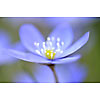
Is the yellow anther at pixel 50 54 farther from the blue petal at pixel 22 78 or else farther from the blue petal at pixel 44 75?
the blue petal at pixel 22 78

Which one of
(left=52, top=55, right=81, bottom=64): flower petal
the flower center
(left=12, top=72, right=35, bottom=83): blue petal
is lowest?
(left=12, top=72, right=35, bottom=83): blue petal

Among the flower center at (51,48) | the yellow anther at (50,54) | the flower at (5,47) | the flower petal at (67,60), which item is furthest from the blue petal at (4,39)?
the flower petal at (67,60)

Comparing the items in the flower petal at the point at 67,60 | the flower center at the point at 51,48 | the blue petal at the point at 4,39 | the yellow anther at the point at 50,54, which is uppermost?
the blue petal at the point at 4,39

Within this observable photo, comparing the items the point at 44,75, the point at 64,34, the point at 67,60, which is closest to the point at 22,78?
the point at 44,75

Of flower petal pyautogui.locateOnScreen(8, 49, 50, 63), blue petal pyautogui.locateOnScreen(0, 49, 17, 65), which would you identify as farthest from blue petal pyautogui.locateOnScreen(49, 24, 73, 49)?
blue petal pyautogui.locateOnScreen(0, 49, 17, 65)

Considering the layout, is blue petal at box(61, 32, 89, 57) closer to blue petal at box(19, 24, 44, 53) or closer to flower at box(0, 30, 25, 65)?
blue petal at box(19, 24, 44, 53)
